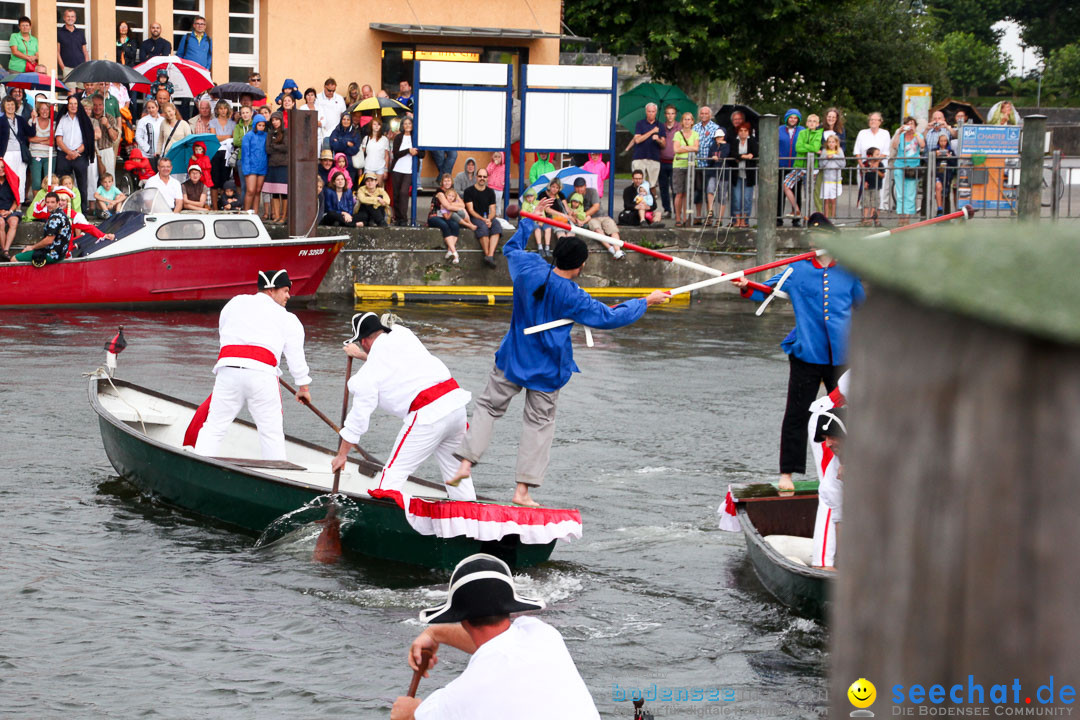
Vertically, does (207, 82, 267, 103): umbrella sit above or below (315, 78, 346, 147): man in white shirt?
above

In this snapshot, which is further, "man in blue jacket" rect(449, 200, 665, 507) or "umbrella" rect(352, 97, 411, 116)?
"umbrella" rect(352, 97, 411, 116)

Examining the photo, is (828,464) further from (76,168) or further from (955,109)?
(955,109)

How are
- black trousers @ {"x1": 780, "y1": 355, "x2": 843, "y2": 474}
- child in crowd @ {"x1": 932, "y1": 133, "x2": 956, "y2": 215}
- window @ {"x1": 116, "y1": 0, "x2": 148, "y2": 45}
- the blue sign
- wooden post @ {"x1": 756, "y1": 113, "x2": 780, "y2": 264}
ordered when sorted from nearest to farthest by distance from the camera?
black trousers @ {"x1": 780, "y1": 355, "x2": 843, "y2": 474} → wooden post @ {"x1": 756, "y1": 113, "x2": 780, "y2": 264} → child in crowd @ {"x1": 932, "y1": 133, "x2": 956, "y2": 215} → the blue sign → window @ {"x1": 116, "y1": 0, "x2": 148, "y2": 45}

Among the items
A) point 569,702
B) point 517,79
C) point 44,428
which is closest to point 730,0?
point 517,79

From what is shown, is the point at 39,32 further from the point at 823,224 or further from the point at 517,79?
the point at 823,224

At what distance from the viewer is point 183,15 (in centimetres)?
2753

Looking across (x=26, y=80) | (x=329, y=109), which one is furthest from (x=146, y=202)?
(x=329, y=109)

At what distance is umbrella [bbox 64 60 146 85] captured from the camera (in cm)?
2161

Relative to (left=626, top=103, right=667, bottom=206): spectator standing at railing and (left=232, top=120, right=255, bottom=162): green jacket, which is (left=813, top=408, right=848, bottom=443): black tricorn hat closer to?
(left=626, top=103, right=667, bottom=206): spectator standing at railing

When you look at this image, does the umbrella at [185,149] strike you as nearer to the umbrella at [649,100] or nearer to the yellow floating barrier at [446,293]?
the yellow floating barrier at [446,293]

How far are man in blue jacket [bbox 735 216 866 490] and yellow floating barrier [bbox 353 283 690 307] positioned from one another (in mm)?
12977

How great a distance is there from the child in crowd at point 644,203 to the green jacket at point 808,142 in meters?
2.69

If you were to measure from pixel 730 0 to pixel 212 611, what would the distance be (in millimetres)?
25196

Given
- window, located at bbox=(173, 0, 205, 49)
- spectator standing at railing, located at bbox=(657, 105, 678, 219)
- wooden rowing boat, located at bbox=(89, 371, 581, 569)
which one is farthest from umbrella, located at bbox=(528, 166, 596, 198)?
wooden rowing boat, located at bbox=(89, 371, 581, 569)
